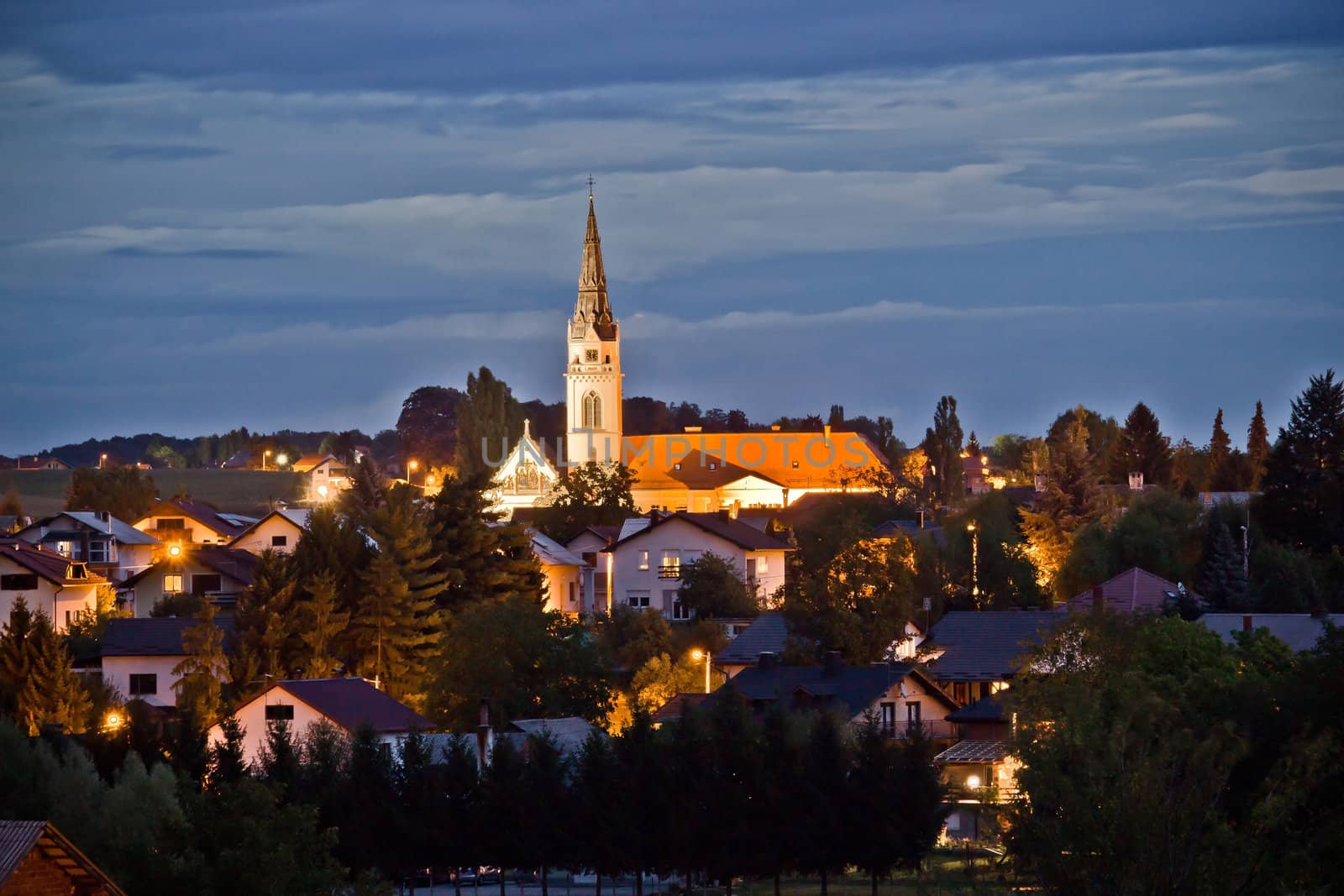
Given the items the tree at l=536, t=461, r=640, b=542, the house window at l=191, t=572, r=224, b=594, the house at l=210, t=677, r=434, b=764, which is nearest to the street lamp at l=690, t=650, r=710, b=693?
the house at l=210, t=677, r=434, b=764

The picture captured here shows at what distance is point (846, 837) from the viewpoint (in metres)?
41.7

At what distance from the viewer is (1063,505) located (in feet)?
302

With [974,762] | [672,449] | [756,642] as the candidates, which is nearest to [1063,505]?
[756,642]

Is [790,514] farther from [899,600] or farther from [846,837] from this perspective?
[846,837]

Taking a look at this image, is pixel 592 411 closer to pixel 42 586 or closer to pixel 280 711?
pixel 42 586

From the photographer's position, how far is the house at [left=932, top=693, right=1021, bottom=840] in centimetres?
4788

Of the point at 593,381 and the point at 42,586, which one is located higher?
the point at 593,381

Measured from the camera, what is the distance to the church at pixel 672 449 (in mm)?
156250

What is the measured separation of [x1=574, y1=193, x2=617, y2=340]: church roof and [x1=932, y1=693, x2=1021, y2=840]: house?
4202 inches

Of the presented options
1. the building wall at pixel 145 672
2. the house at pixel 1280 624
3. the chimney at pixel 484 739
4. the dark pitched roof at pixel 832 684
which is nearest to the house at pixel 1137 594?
the house at pixel 1280 624

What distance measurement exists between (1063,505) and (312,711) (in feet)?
157

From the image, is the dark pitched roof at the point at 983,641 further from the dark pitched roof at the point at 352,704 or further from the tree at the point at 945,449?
the tree at the point at 945,449

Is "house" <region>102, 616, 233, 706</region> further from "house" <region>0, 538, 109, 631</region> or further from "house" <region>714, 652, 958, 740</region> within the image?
"house" <region>714, 652, 958, 740</region>

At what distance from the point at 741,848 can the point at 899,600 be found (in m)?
23.7
